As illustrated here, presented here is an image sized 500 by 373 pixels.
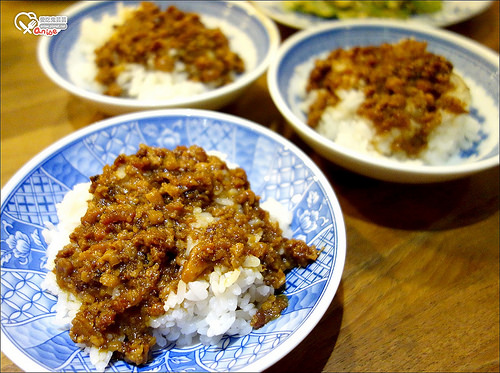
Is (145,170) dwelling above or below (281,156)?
above

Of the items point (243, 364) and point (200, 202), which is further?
point (200, 202)

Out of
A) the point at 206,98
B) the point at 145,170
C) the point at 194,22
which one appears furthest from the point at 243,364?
the point at 194,22

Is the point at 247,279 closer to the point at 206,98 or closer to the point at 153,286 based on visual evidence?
the point at 153,286

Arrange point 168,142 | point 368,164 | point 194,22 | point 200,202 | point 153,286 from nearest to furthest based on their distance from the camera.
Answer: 1. point 153,286
2. point 200,202
3. point 368,164
4. point 168,142
5. point 194,22

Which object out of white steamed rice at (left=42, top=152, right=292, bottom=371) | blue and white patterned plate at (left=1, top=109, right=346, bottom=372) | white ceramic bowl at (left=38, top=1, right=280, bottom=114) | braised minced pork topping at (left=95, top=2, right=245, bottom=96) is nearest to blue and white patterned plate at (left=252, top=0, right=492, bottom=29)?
white ceramic bowl at (left=38, top=1, right=280, bottom=114)

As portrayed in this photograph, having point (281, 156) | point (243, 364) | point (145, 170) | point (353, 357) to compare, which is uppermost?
point (145, 170)

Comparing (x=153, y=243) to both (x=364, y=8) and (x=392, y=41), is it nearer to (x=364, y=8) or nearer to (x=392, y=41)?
(x=392, y=41)

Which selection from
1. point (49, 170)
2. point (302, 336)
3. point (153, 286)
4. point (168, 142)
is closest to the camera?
point (302, 336)
